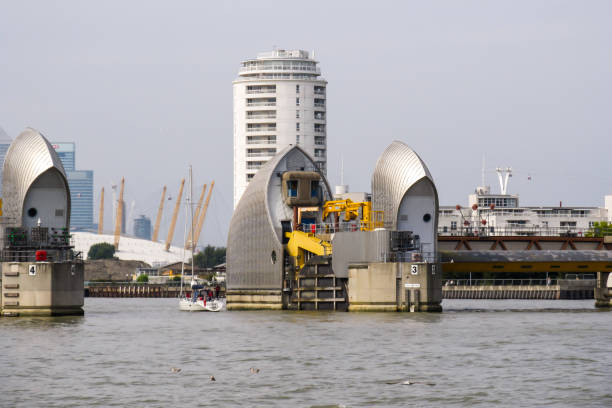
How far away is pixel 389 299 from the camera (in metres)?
91.0

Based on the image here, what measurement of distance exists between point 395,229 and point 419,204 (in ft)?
9.74

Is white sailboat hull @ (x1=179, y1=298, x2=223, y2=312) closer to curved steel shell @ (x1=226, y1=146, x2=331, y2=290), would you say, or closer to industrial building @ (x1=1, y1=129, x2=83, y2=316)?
curved steel shell @ (x1=226, y1=146, x2=331, y2=290)

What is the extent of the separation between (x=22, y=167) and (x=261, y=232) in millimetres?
19909

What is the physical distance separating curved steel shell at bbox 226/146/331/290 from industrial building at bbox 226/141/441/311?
0.08 meters

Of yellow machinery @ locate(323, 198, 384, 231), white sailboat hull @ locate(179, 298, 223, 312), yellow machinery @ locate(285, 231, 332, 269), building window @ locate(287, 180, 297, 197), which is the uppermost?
building window @ locate(287, 180, 297, 197)

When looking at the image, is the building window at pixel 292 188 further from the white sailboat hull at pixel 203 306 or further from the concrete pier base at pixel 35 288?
the concrete pier base at pixel 35 288

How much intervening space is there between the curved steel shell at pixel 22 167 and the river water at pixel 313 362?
13.8 meters

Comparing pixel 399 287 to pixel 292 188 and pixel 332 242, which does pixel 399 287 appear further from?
pixel 292 188

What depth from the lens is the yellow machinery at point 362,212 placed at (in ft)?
322

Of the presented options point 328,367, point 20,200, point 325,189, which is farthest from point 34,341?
point 325,189

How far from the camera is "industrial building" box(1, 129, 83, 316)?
88.9 metres

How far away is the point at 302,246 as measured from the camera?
9938 cm

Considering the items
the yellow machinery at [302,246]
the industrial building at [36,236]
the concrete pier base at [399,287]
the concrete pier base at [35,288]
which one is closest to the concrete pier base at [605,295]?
the concrete pier base at [399,287]

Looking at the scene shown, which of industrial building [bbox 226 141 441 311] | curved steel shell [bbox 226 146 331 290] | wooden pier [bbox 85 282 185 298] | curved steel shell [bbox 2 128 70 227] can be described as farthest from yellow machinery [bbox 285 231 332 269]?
wooden pier [bbox 85 282 185 298]
